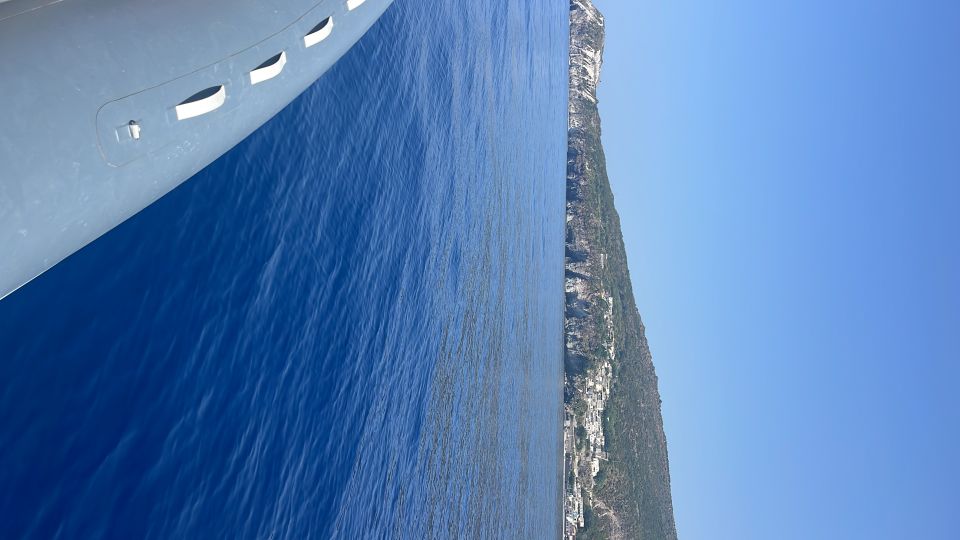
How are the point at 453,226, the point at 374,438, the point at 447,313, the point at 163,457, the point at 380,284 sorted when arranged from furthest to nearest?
the point at 453,226, the point at 447,313, the point at 380,284, the point at 374,438, the point at 163,457

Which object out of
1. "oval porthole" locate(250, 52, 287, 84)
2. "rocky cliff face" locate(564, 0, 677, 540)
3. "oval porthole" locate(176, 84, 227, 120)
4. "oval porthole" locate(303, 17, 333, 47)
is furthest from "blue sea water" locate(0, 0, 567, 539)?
"rocky cliff face" locate(564, 0, 677, 540)

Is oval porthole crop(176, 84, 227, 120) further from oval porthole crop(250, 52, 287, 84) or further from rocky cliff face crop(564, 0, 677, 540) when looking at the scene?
rocky cliff face crop(564, 0, 677, 540)

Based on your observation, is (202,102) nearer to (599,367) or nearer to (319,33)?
A: (319,33)

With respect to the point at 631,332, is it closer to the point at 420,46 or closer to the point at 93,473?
the point at 420,46

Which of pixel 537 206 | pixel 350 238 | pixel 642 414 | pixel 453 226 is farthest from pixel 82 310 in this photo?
pixel 642 414

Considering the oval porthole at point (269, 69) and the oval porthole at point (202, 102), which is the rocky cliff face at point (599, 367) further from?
the oval porthole at point (202, 102)

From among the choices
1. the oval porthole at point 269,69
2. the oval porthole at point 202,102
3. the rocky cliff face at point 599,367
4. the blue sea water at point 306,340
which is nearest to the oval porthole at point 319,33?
the oval porthole at point 269,69
